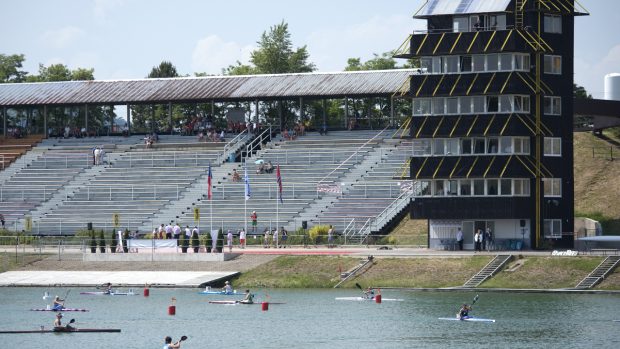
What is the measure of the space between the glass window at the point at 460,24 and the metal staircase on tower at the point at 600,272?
20.6m

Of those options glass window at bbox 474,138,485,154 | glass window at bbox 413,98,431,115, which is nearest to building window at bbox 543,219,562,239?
glass window at bbox 474,138,485,154

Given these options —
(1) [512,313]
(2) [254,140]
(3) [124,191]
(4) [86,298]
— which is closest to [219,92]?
(2) [254,140]

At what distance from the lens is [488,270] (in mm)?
96750

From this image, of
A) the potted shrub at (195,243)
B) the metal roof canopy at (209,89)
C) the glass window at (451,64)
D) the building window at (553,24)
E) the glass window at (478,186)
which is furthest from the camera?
the metal roof canopy at (209,89)

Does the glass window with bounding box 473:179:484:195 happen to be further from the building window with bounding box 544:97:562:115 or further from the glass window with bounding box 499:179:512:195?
the building window with bounding box 544:97:562:115

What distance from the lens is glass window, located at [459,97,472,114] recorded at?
348ft

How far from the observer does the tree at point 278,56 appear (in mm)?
188000

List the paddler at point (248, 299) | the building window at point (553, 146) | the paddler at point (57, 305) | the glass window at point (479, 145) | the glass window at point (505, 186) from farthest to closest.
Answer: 1. the building window at point (553, 146)
2. the glass window at point (479, 145)
3. the glass window at point (505, 186)
4. the paddler at point (248, 299)
5. the paddler at point (57, 305)

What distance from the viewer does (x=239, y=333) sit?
8025 cm

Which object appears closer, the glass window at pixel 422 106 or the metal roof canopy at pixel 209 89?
the glass window at pixel 422 106

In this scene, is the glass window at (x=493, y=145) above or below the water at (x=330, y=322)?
above

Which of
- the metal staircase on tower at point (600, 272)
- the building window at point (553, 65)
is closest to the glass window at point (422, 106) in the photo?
the building window at point (553, 65)

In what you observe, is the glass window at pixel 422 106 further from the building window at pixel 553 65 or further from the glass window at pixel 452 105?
the building window at pixel 553 65

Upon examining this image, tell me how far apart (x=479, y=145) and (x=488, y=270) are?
40.3 feet
